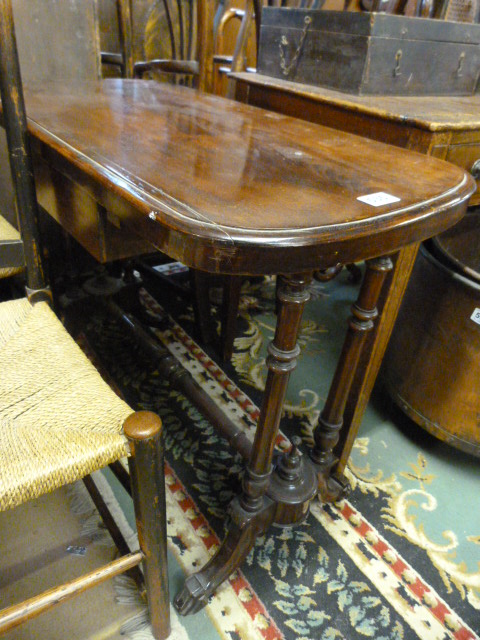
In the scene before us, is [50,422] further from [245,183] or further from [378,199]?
[378,199]

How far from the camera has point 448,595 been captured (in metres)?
0.92

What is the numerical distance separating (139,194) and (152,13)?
2.20 metres

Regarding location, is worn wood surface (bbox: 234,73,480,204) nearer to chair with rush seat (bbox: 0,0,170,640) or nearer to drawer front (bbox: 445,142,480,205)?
drawer front (bbox: 445,142,480,205)

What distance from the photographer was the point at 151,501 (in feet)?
2.06

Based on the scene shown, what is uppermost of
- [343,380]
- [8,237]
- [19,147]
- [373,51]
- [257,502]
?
[373,51]

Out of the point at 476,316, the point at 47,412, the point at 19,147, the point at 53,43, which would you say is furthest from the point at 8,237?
the point at 476,316

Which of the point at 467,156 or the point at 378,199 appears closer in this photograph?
the point at 378,199

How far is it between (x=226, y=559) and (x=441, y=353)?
659mm

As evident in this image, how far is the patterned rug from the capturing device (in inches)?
34.0

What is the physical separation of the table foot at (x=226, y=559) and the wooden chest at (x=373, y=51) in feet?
2.79

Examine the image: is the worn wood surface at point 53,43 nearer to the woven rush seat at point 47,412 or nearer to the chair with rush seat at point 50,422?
the chair with rush seat at point 50,422

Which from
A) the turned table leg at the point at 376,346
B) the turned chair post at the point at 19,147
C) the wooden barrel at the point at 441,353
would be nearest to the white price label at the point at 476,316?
the wooden barrel at the point at 441,353

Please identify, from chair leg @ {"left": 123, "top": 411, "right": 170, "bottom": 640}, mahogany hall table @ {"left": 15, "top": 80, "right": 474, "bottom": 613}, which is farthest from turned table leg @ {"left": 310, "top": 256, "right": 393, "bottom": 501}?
chair leg @ {"left": 123, "top": 411, "right": 170, "bottom": 640}

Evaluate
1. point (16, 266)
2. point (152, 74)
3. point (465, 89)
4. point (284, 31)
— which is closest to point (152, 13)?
point (152, 74)
